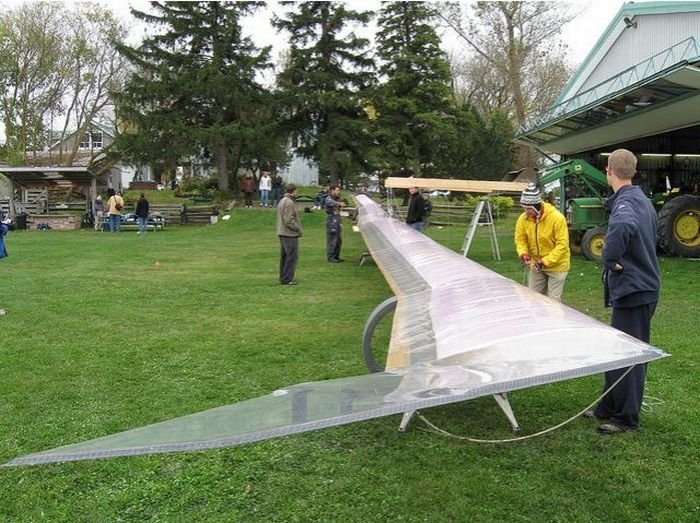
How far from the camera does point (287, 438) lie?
13.9 ft

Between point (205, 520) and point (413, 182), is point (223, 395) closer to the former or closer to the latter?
point (205, 520)

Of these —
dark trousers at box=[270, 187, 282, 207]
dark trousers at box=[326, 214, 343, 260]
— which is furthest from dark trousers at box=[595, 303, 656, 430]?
dark trousers at box=[270, 187, 282, 207]

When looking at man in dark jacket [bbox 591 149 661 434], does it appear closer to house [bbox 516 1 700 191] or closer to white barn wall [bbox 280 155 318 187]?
house [bbox 516 1 700 191]

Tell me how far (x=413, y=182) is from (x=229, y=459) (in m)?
8.82

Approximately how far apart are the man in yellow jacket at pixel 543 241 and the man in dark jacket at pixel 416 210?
266 inches

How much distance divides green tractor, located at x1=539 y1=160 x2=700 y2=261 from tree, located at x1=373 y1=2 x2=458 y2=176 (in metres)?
14.3

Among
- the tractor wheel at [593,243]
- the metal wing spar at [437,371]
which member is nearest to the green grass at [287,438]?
the metal wing spar at [437,371]

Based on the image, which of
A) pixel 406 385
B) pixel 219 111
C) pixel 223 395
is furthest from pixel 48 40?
pixel 406 385

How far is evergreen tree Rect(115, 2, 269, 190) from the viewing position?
27.8 meters

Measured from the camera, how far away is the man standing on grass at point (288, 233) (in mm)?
10531

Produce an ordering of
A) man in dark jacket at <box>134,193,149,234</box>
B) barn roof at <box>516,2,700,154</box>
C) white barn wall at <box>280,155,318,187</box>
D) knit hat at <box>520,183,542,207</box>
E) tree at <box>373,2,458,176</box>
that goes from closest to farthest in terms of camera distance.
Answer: knit hat at <box>520,183,542,207</box>, barn roof at <box>516,2,700,154</box>, man in dark jacket at <box>134,193,149,234</box>, tree at <box>373,2,458,176</box>, white barn wall at <box>280,155,318,187</box>

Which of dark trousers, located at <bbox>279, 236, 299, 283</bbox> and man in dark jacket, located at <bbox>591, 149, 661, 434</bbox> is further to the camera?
dark trousers, located at <bbox>279, 236, 299, 283</bbox>

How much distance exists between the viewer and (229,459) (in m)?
3.91

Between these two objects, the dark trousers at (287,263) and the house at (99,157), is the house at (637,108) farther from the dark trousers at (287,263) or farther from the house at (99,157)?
the house at (99,157)
